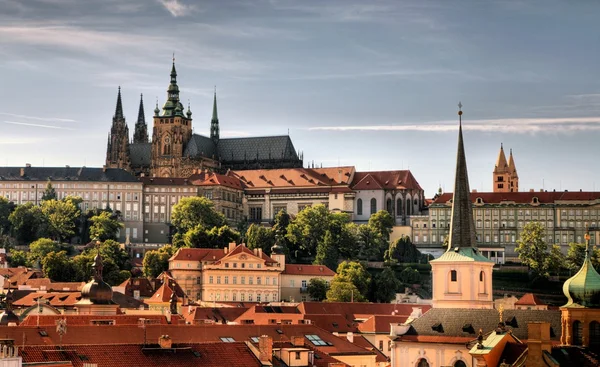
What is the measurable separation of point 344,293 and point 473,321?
248ft

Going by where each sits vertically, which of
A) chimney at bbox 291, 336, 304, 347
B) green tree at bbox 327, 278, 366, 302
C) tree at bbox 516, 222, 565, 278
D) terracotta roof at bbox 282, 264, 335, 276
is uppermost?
tree at bbox 516, 222, 565, 278

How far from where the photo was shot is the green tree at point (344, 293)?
143500mm

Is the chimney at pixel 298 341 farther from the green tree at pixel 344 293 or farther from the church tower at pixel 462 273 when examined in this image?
the green tree at pixel 344 293

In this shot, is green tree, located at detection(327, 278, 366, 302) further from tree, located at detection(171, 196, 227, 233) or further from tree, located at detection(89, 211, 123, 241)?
tree, located at detection(89, 211, 123, 241)

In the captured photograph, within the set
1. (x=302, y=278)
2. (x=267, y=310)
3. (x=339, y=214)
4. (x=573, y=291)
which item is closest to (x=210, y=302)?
(x=302, y=278)

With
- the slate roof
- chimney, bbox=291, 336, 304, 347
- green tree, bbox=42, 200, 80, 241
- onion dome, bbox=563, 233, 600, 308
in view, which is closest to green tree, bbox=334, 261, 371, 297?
green tree, bbox=42, 200, 80, 241

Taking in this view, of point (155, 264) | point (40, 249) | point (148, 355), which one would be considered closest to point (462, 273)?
point (148, 355)

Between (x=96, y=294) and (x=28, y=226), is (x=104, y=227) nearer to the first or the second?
(x=28, y=226)

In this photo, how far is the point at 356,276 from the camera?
153125 mm

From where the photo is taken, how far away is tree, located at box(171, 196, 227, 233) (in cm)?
19200

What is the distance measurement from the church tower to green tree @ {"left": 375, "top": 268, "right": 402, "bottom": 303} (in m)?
80.9

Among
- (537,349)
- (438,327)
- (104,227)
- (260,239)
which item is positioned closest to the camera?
(537,349)

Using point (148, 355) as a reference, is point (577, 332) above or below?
above

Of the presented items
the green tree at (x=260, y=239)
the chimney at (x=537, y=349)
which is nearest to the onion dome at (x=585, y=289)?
the chimney at (x=537, y=349)
